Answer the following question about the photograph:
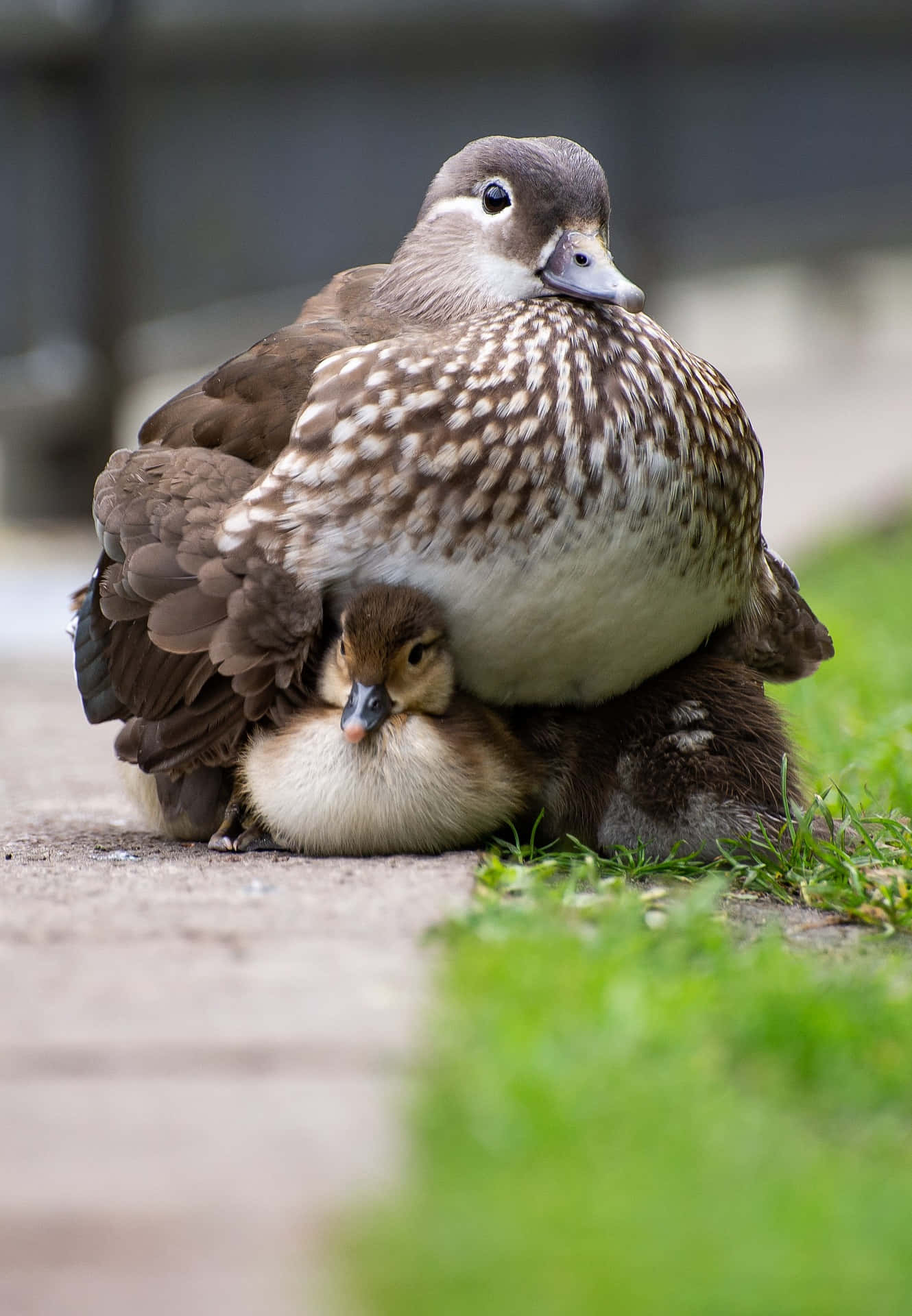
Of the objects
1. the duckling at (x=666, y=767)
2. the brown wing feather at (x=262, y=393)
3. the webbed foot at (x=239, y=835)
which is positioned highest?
the brown wing feather at (x=262, y=393)

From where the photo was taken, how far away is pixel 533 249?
3443mm

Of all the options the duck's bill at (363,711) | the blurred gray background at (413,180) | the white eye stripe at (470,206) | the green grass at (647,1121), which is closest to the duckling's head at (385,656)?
the duck's bill at (363,711)

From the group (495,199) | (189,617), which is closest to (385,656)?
(189,617)

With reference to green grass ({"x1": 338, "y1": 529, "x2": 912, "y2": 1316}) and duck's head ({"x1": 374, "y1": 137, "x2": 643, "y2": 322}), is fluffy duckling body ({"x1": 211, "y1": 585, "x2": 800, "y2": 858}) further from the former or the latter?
duck's head ({"x1": 374, "y1": 137, "x2": 643, "y2": 322})

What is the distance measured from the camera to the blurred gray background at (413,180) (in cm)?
1053

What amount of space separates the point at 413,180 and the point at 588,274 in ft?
30.0

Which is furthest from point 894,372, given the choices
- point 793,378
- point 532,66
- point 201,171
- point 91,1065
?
point 91,1065

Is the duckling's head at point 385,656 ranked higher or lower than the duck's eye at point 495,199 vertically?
lower

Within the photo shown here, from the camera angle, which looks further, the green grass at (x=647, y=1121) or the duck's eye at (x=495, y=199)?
the duck's eye at (x=495, y=199)

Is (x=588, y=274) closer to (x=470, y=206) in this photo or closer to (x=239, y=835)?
(x=470, y=206)

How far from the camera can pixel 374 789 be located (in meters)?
3.12

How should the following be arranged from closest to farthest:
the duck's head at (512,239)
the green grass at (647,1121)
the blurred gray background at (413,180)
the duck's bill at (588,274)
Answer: the green grass at (647,1121) < the duck's bill at (588,274) < the duck's head at (512,239) < the blurred gray background at (413,180)

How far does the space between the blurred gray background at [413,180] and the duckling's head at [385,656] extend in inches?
273

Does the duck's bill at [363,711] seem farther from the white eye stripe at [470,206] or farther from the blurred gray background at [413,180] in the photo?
the blurred gray background at [413,180]
